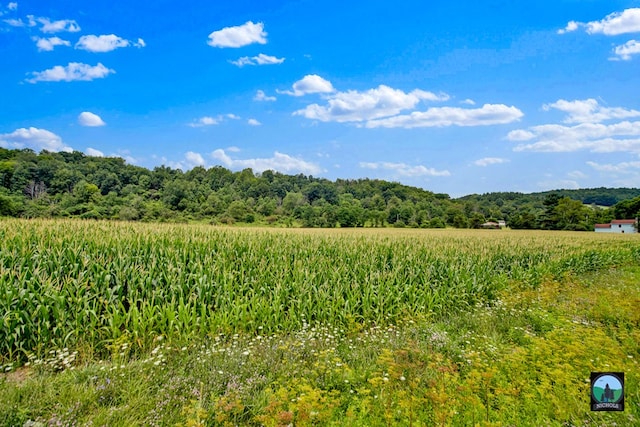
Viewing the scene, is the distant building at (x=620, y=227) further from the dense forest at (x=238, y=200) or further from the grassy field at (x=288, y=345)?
A: the grassy field at (x=288, y=345)

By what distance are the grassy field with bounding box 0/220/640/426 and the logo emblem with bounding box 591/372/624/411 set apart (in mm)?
250

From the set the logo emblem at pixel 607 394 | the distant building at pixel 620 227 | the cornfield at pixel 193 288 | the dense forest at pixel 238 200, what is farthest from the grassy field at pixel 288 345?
the distant building at pixel 620 227

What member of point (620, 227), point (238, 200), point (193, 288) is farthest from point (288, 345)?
point (620, 227)

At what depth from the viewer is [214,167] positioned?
4363 inches

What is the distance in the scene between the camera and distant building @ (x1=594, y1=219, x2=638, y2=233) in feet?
241

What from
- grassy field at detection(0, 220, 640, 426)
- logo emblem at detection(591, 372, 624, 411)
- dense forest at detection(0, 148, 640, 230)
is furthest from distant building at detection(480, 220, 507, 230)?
logo emblem at detection(591, 372, 624, 411)

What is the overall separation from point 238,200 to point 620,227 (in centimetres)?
9141

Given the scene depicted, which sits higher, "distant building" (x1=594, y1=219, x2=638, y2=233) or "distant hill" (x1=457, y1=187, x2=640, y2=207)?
"distant hill" (x1=457, y1=187, x2=640, y2=207)

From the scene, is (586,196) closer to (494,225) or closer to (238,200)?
(494,225)

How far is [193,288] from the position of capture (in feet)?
24.4

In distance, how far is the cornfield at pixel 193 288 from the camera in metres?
5.69

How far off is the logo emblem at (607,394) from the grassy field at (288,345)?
9.8 inches

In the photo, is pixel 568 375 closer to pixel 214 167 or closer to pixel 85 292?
pixel 85 292

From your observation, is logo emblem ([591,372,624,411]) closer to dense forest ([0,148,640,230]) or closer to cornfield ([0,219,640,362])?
cornfield ([0,219,640,362])
